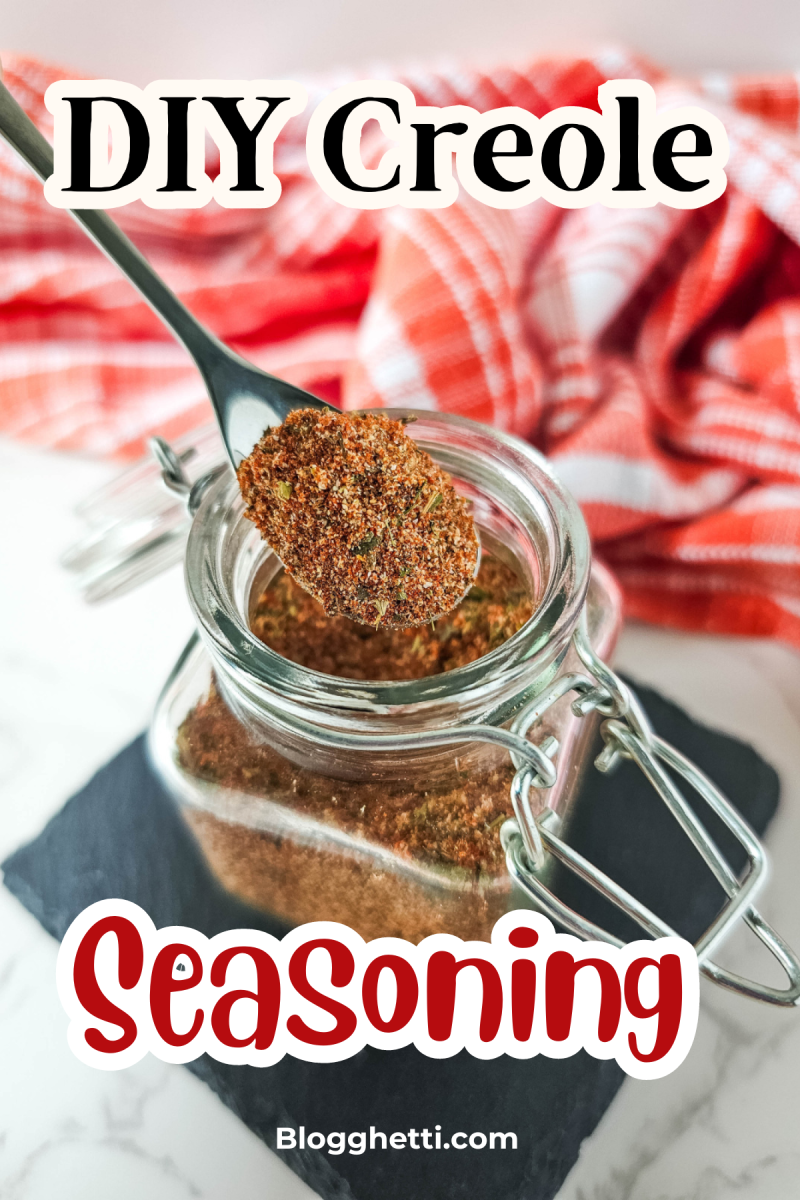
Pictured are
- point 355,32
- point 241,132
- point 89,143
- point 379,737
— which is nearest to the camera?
point 379,737

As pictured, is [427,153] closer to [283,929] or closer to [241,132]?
[241,132]

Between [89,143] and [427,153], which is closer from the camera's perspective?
[89,143]

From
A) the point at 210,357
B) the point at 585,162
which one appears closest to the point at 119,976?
the point at 210,357

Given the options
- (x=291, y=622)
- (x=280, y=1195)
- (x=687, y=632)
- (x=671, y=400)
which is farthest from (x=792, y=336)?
(x=280, y=1195)

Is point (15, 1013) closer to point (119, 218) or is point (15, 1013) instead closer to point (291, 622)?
point (291, 622)

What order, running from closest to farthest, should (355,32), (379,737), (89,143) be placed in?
(379,737) < (89,143) < (355,32)

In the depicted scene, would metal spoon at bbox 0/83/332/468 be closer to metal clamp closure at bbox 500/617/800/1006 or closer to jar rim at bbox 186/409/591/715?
jar rim at bbox 186/409/591/715
